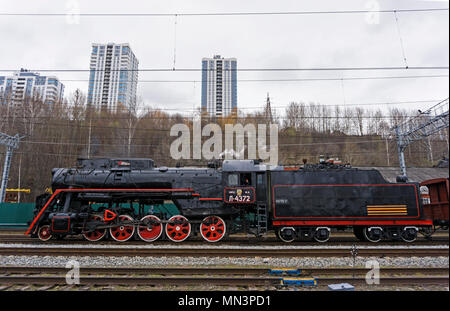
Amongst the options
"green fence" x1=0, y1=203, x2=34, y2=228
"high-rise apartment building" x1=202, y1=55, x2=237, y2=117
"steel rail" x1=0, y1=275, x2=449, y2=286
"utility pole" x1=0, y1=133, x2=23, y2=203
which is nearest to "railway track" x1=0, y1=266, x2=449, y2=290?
"steel rail" x1=0, y1=275, x2=449, y2=286

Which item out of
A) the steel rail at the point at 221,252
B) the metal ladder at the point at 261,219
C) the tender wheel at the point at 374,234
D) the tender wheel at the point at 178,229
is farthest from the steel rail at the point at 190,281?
the tender wheel at the point at 374,234

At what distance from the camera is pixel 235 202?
9.22 meters

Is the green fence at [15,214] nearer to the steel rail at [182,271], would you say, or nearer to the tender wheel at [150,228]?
the tender wheel at [150,228]

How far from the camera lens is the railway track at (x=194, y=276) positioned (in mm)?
4836

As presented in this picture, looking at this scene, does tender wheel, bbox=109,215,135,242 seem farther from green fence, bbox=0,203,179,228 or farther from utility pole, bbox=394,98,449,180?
Result: utility pole, bbox=394,98,449,180

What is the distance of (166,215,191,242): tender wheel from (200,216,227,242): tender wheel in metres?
0.61

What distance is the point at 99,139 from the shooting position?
2392 cm

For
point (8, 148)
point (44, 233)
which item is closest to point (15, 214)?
point (8, 148)

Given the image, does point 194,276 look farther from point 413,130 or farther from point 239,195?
point 413,130

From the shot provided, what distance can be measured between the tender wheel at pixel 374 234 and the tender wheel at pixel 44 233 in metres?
13.2

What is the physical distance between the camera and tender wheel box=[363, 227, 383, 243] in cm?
941

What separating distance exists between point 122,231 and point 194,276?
553cm

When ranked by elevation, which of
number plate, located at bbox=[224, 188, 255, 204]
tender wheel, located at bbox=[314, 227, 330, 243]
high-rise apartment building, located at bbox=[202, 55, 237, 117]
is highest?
high-rise apartment building, located at bbox=[202, 55, 237, 117]
